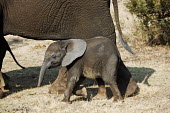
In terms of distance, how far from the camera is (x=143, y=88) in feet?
19.4

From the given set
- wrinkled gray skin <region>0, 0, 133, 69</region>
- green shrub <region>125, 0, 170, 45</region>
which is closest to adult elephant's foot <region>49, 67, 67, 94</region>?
wrinkled gray skin <region>0, 0, 133, 69</region>

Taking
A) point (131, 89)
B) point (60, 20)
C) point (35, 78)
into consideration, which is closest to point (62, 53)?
point (60, 20)

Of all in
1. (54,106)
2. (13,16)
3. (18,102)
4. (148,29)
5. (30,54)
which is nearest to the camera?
(54,106)

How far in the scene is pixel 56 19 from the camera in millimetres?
5895

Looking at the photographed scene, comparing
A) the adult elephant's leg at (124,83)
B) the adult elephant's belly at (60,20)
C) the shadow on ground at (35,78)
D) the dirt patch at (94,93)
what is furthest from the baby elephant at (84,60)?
the adult elephant's belly at (60,20)

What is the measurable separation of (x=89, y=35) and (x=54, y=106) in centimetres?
144

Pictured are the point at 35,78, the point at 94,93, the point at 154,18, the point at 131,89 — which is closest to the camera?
the point at 131,89

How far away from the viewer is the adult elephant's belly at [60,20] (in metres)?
5.79

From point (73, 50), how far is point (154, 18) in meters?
6.43

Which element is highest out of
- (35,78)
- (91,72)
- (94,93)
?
(91,72)

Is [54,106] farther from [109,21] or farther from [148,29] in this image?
[148,29]

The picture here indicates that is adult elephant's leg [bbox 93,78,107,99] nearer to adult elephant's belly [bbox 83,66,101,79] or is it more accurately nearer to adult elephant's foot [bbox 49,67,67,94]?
adult elephant's belly [bbox 83,66,101,79]

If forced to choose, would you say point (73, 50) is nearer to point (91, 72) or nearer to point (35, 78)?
point (91, 72)

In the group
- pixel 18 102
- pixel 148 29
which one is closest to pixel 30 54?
pixel 148 29
